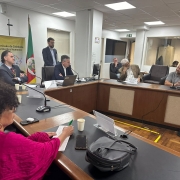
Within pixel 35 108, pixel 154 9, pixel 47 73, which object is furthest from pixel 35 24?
pixel 35 108

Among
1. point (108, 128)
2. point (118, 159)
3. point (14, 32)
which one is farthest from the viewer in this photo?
point (14, 32)

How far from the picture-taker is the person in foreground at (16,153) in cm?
70

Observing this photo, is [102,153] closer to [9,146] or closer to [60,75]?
[9,146]

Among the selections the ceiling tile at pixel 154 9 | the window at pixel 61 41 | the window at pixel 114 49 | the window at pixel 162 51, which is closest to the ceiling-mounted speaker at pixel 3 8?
the window at pixel 61 41

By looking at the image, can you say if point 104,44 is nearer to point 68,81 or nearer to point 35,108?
point 68,81

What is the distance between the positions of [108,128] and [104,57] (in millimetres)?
6845

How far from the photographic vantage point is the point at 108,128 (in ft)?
4.06

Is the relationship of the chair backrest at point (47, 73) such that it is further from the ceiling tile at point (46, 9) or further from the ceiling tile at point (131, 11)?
the ceiling tile at point (131, 11)

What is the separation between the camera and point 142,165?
2.98 ft

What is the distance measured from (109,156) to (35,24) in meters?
4.93

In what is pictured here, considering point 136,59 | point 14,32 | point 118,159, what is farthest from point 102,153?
point 136,59

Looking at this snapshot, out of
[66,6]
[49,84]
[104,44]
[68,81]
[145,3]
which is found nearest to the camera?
[49,84]

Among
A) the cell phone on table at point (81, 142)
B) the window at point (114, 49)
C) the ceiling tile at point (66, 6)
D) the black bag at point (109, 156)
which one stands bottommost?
the cell phone on table at point (81, 142)

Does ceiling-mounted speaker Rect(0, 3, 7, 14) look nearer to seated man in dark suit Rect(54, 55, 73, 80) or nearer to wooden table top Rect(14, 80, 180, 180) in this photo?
seated man in dark suit Rect(54, 55, 73, 80)
